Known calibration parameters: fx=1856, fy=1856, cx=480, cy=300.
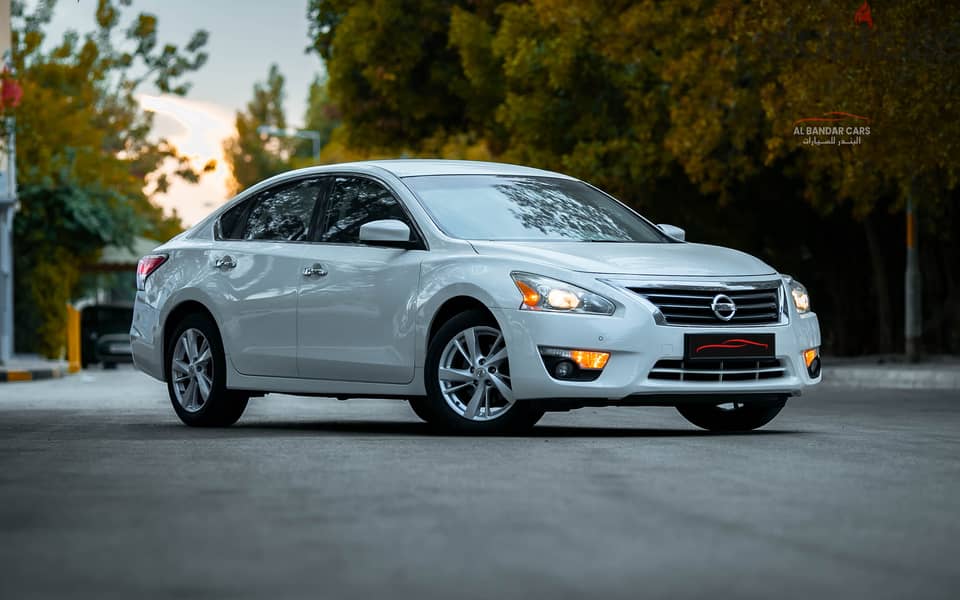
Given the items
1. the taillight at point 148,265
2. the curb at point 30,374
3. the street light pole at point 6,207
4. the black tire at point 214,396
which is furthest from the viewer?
the street light pole at point 6,207

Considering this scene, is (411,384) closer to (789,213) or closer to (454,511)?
(454,511)

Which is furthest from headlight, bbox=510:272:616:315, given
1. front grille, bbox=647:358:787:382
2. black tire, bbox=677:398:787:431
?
black tire, bbox=677:398:787:431

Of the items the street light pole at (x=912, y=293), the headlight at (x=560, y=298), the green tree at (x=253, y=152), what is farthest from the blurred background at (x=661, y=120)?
the green tree at (x=253, y=152)

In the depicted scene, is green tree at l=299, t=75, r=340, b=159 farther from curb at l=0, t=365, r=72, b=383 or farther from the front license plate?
the front license plate

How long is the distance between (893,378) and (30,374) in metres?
14.4

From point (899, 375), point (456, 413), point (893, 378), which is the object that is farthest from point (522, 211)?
point (893, 378)

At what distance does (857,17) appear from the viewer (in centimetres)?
2092

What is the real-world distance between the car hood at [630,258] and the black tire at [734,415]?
0.92 m

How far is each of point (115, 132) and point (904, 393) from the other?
4900 cm

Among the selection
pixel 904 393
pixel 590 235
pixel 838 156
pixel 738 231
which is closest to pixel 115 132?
pixel 738 231

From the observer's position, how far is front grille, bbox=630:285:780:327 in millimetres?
10352

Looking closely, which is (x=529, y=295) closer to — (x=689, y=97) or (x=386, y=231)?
(x=386, y=231)

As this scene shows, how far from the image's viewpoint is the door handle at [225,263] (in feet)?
40.4

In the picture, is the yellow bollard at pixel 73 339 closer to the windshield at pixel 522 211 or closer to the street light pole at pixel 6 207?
the street light pole at pixel 6 207
